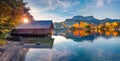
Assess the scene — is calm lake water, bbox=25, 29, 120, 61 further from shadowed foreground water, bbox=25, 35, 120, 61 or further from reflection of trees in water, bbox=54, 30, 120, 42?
reflection of trees in water, bbox=54, 30, 120, 42

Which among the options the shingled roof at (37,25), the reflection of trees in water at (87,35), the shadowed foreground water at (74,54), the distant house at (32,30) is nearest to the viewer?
the shadowed foreground water at (74,54)

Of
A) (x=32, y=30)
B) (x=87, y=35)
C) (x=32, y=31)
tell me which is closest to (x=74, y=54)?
(x=32, y=31)

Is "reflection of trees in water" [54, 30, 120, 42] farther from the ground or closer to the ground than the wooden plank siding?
closer to the ground

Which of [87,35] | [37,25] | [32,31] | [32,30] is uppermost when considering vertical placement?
[37,25]

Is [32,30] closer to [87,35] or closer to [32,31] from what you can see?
[32,31]

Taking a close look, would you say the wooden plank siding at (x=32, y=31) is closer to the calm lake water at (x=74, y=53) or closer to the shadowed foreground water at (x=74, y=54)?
the calm lake water at (x=74, y=53)

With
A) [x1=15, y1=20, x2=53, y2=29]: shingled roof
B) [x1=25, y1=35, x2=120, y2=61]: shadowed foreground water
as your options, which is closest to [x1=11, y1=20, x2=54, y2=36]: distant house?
[x1=15, y1=20, x2=53, y2=29]: shingled roof

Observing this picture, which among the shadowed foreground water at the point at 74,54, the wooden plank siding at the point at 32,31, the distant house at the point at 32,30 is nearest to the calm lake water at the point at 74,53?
the shadowed foreground water at the point at 74,54

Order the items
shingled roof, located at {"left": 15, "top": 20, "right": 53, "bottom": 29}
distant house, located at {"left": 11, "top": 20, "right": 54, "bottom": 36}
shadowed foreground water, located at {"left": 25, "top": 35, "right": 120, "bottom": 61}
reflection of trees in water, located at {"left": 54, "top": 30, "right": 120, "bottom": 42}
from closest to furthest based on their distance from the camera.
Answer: shadowed foreground water, located at {"left": 25, "top": 35, "right": 120, "bottom": 61} < distant house, located at {"left": 11, "top": 20, "right": 54, "bottom": 36} < shingled roof, located at {"left": 15, "top": 20, "right": 53, "bottom": 29} < reflection of trees in water, located at {"left": 54, "top": 30, "right": 120, "bottom": 42}

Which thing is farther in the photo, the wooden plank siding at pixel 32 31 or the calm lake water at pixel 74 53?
the wooden plank siding at pixel 32 31

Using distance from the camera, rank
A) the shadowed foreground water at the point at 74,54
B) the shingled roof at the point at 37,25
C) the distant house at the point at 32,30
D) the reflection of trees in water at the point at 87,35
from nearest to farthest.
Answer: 1. the shadowed foreground water at the point at 74,54
2. the distant house at the point at 32,30
3. the shingled roof at the point at 37,25
4. the reflection of trees in water at the point at 87,35

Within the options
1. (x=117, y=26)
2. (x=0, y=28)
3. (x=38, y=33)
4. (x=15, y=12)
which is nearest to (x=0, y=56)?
(x=0, y=28)

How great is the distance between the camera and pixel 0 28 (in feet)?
60.0

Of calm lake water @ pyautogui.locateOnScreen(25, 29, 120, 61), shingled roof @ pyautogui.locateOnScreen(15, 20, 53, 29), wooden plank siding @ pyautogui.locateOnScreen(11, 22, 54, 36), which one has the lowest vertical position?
calm lake water @ pyautogui.locateOnScreen(25, 29, 120, 61)
